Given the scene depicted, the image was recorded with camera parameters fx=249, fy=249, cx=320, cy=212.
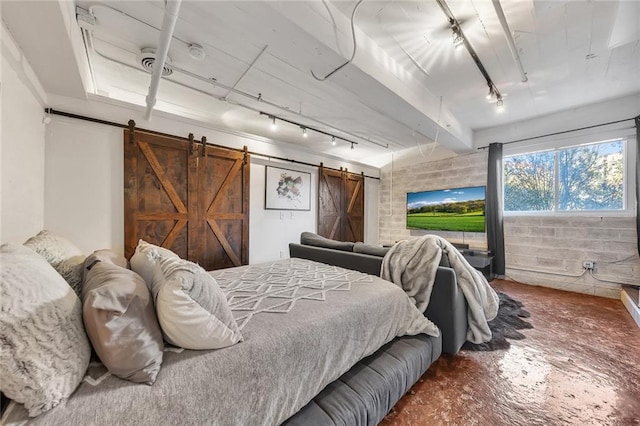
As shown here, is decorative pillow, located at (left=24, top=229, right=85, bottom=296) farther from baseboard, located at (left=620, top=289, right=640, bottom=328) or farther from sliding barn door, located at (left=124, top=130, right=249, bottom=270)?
baseboard, located at (left=620, top=289, right=640, bottom=328)

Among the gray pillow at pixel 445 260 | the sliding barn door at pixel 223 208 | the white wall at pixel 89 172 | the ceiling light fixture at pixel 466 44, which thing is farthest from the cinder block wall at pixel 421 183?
the white wall at pixel 89 172

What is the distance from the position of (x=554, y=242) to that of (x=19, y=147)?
21.5 ft

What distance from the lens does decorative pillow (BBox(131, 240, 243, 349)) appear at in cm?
98

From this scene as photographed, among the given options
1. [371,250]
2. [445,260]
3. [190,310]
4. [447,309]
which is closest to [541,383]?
[447,309]

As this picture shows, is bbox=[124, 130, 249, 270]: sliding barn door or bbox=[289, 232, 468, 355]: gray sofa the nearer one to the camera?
bbox=[289, 232, 468, 355]: gray sofa

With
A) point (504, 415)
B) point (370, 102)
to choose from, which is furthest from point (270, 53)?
point (504, 415)

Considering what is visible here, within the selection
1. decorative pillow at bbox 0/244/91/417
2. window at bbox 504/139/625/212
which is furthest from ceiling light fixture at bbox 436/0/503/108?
decorative pillow at bbox 0/244/91/417

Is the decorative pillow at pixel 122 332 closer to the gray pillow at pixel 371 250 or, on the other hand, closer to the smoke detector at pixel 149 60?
the gray pillow at pixel 371 250

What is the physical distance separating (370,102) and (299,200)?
2.52 m

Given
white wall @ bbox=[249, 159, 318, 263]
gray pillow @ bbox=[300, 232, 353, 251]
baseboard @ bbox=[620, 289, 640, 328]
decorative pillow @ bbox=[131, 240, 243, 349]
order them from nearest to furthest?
decorative pillow @ bbox=[131, 240, 243, 349] < baseboard @ bbox=[620, 289, 640, 328] < gray pillow @ bbox=[300, 232, 353, 251] < white wall @ bbox=[249, 159, 318, 263]

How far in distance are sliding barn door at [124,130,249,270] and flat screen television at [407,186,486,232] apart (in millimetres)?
3701

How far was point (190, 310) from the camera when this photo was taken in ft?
3.26

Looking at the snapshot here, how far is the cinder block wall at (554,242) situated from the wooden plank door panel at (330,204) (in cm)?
178

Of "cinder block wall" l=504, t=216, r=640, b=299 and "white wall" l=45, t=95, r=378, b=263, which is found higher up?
"white wall" l=45, t=95, r=378, b=263
